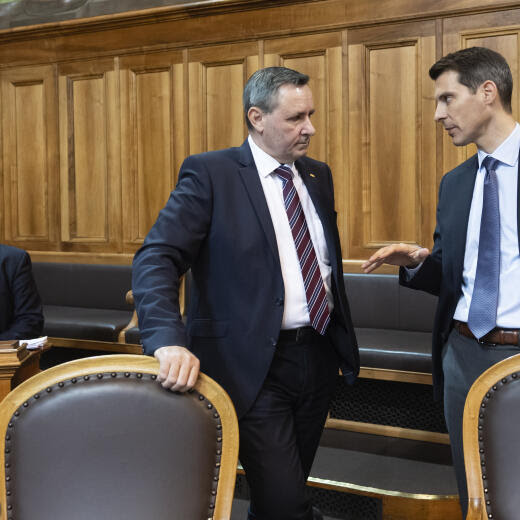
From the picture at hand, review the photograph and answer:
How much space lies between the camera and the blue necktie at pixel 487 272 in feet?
6.43

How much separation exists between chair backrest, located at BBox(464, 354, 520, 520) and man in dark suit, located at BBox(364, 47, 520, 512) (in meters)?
0.49

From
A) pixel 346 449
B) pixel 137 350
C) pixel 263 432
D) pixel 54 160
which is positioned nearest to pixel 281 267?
pixel 263 432

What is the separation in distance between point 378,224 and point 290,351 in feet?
9.10

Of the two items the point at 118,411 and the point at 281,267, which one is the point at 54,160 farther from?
the point at 118,411

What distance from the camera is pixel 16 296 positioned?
3359 mm

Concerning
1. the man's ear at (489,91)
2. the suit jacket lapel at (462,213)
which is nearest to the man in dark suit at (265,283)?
the suit jacket lapel at (462,213)

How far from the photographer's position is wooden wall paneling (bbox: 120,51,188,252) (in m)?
5.23

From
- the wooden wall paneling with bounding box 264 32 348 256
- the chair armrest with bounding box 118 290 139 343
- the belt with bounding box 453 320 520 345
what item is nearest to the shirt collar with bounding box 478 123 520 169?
the belt with bounding box 453 320 520 345

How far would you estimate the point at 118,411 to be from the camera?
140cm

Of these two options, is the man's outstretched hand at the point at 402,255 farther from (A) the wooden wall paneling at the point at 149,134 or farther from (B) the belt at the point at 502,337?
(A) the wooden wall paneling at the point at 149,134

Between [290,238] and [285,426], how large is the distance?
0.54 meters

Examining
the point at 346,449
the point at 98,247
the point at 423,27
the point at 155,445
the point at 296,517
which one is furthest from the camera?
the point at 98,247

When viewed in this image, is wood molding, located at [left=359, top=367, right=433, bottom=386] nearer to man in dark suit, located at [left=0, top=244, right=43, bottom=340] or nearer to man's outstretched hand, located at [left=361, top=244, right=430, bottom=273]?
man's outstretched hand, located at [left=361, top=244, right=430, bottom=273]

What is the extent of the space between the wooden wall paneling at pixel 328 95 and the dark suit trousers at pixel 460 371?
2.61 metres
